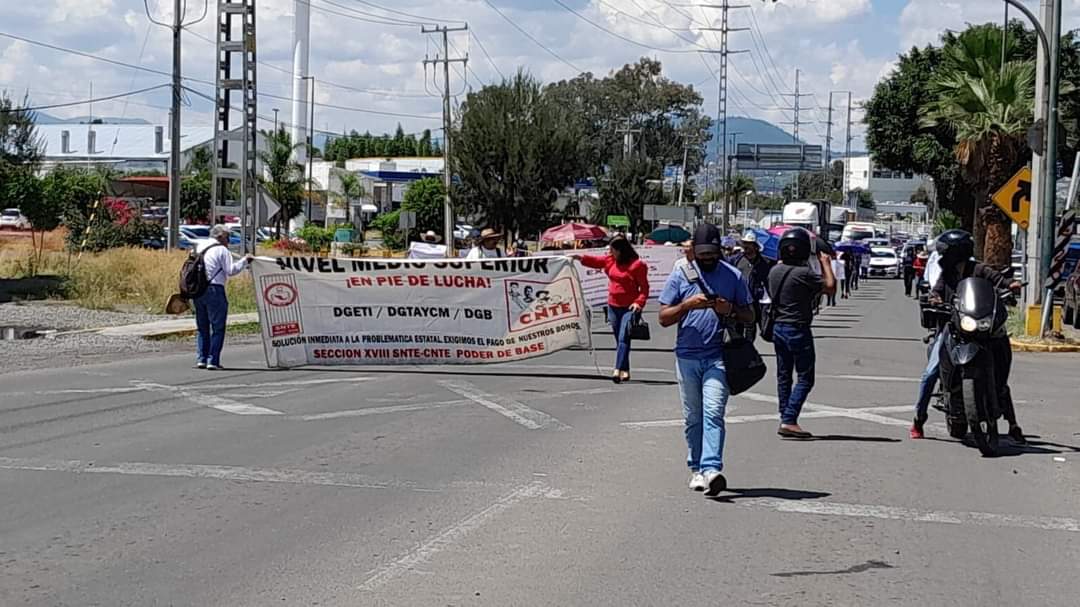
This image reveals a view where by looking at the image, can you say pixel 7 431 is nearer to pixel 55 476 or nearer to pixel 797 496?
pixel 55 476

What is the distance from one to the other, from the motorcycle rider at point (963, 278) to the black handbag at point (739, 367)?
2847 millimetres

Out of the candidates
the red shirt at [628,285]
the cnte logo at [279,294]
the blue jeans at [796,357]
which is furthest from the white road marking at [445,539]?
the cnte logo at [279,294]

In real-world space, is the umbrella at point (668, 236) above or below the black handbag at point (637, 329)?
above

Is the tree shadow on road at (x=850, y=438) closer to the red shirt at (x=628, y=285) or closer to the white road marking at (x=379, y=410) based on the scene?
the white road marking at (x=379, y=410)

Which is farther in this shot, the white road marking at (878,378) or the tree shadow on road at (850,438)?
the white road marking at (878,378)

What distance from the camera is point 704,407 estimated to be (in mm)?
8562

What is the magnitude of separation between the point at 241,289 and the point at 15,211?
53.3m

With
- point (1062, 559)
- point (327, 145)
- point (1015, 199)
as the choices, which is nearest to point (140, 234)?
point (1015, 199)

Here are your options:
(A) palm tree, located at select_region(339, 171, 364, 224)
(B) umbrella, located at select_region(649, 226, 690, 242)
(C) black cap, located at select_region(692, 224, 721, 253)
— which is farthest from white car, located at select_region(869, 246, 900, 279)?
(C) black cap, located at select_region(692, 224, 721, 253)

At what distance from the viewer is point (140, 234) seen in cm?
4272

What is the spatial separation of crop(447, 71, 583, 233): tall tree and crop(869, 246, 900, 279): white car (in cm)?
1569

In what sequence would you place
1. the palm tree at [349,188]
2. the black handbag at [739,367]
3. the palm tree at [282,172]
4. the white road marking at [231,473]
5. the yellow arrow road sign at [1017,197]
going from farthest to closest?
1. the palm tree at [349,188]
2. the palm tree at [282,172]
3. the yellow arrow road sign at [1017,197]
4. the white road marking at [231,473]
5. the black handbag at [739,367]

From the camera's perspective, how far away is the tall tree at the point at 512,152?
5609 cm

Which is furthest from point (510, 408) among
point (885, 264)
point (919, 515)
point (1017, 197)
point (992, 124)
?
point (885, 264)
